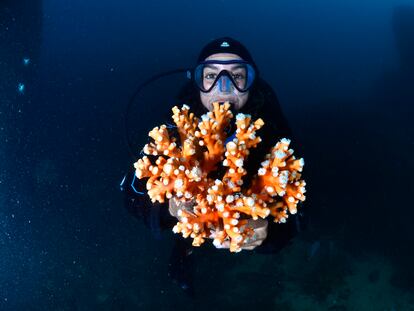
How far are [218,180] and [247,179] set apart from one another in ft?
3.50

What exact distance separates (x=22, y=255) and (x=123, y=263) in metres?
5.20

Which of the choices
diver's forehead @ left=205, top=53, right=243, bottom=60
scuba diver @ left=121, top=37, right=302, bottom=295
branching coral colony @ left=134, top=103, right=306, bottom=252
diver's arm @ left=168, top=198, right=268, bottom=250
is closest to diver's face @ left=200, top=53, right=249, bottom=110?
scuba diver @ left=121, top=37, right=302, bottom=295

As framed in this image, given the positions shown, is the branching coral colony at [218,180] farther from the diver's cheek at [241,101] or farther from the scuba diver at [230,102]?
the diver's cheek at [241,101]

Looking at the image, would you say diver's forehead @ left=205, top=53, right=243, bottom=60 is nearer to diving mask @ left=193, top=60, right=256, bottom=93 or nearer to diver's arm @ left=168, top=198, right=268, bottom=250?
diving mask @ left=193, top=60, right=256, bottom=93

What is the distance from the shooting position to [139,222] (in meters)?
10.6

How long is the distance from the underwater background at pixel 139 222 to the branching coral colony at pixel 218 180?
279 centimetres

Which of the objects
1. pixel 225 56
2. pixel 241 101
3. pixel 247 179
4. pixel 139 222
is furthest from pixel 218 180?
pixel 139 222

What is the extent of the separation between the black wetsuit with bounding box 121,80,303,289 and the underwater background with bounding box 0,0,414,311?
1.30 m

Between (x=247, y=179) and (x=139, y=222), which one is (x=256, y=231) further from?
(x=139, y=222)

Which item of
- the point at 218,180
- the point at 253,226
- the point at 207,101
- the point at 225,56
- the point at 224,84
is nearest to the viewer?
the point at 218,180

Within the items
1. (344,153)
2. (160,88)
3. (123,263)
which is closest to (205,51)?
(123,263)

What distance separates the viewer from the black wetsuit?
10.6 ft

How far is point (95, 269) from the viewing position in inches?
396

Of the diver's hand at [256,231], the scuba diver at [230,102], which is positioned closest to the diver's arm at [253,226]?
the diver's hand at [256,231]
